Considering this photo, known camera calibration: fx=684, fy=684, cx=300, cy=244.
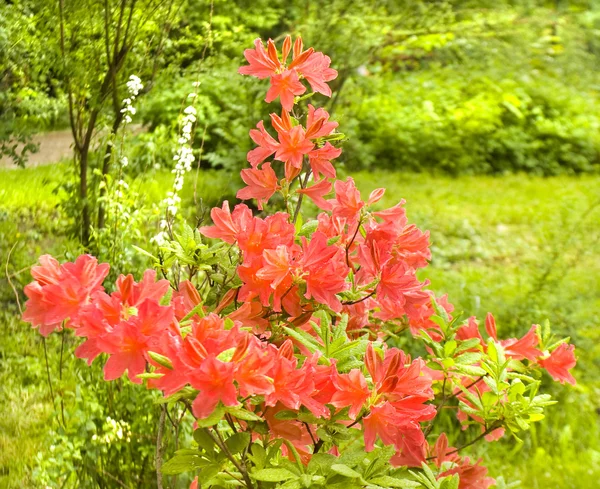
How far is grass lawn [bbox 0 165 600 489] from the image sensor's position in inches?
96.9

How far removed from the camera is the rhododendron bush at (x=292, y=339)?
88 centimetres

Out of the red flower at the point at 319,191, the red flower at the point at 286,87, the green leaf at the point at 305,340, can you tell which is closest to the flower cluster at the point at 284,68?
the red flower at the point at 286,87

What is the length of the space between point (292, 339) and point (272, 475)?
0.81 ft

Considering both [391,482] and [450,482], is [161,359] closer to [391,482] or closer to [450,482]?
[391,482]

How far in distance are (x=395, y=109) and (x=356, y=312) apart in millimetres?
6250

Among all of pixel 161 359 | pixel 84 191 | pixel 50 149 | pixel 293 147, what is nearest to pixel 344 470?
pixel 161 359

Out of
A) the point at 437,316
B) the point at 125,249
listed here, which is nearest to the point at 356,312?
the point at 437,316

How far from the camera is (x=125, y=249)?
2291 millimetres

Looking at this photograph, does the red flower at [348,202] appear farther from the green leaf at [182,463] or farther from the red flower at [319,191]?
the green leaf at [182,463]

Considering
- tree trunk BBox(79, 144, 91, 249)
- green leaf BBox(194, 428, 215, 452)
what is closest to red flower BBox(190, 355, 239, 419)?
green leaf BBox(194, 428, 215, 452)

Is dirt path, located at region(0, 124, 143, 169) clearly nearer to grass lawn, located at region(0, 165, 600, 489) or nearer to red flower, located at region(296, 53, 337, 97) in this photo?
grass lawn, located at region(0, 165, 600, 489)

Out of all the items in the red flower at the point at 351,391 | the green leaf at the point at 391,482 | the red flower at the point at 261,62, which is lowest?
the green leaf at the point at 391,482

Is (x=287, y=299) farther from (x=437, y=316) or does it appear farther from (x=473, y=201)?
(x=473, y=201)

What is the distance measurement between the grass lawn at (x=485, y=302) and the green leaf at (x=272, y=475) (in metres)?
1.21
